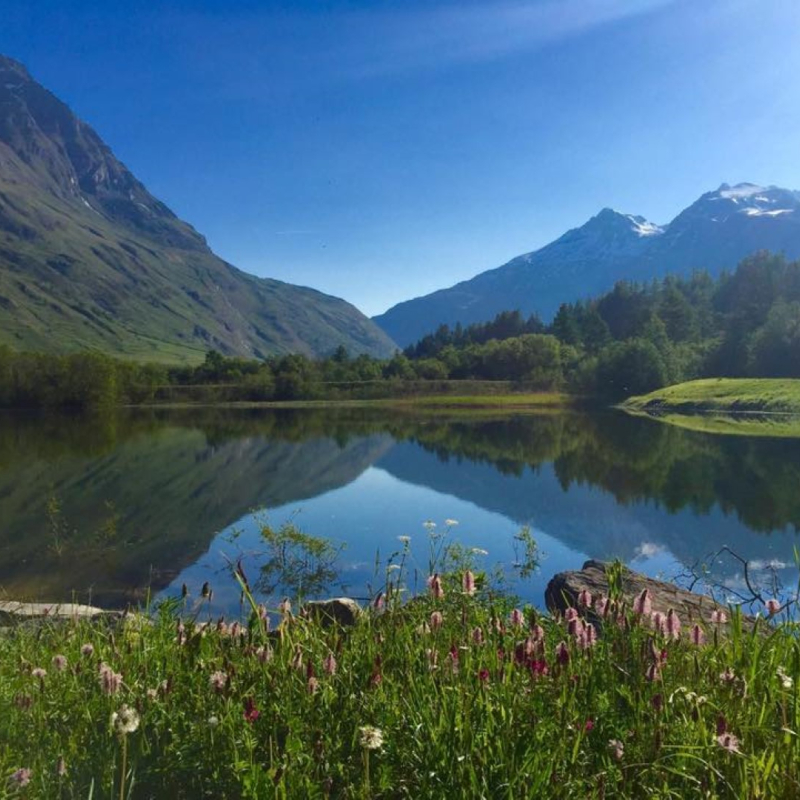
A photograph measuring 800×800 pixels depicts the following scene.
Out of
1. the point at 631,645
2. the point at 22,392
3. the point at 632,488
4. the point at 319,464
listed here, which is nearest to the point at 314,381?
the point at 22,392

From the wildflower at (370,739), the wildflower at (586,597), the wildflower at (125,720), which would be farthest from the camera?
the wildflower at (586,597)

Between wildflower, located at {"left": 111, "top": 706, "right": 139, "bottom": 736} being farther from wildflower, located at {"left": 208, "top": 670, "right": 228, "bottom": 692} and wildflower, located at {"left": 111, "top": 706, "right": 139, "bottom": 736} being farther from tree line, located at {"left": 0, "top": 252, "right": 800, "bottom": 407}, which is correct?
tree line, located at {"left": 0, "top": 252, "right": 800, "bottom": 407}

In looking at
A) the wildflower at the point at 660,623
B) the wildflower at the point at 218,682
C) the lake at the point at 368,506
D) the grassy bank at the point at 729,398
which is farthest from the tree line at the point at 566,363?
the wildflower at the point at 218,682

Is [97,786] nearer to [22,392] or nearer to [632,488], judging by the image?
[632,488]

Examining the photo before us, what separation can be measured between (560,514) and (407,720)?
1070 inches

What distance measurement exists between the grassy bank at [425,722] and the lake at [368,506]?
1.58 meters

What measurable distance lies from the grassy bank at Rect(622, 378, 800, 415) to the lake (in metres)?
35.4

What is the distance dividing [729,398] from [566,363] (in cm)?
7047

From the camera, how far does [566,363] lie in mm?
171000

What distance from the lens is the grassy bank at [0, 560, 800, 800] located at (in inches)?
128

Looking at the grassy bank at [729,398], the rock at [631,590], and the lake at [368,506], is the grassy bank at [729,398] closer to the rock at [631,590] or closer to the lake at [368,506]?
the lake at [368,506]

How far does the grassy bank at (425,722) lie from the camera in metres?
3.26

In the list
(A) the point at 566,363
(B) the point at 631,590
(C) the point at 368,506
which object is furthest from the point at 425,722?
(A) the point at 566,363

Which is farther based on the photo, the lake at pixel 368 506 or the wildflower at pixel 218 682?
the lake at pixel 368 506
